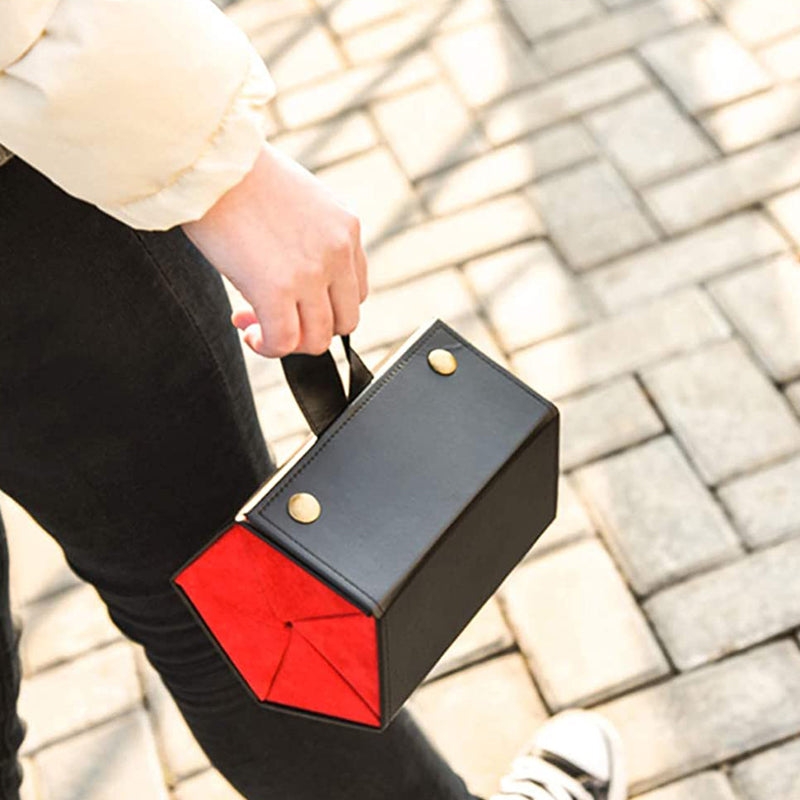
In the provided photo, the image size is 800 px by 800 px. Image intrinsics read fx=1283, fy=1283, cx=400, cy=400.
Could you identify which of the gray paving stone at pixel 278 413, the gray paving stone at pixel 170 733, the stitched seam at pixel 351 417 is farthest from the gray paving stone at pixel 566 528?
the stitched seam at pixel 351 417

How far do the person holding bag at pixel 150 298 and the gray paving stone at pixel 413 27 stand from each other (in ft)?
6.51

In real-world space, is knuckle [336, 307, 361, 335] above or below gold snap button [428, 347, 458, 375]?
above

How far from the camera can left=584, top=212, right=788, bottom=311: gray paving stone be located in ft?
7.86

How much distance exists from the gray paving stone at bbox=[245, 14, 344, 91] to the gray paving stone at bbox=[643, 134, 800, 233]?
2.95ft

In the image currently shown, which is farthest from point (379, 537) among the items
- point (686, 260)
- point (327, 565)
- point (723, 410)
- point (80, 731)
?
point (686, 260)

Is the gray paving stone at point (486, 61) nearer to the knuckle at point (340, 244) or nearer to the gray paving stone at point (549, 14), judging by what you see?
the gray paving stone at point (549, 14)

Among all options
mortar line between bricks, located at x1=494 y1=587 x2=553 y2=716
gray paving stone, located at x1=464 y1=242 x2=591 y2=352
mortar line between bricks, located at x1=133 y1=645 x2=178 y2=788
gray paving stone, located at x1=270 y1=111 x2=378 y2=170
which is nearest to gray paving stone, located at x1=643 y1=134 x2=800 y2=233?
gray paving stone, located at x1=464 y1=242 x2=591 y2=352

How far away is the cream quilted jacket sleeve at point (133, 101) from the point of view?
81 cm

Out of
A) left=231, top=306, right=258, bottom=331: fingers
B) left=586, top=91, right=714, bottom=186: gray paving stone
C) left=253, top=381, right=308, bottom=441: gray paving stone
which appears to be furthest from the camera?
left=586, top=91, right=714, bottom=186: gray paving stone

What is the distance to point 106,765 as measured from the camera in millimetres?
1979

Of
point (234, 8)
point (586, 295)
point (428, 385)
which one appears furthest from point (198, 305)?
point (234, 8)

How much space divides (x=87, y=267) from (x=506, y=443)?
40 centimetres

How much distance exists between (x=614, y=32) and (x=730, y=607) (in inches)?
58.5

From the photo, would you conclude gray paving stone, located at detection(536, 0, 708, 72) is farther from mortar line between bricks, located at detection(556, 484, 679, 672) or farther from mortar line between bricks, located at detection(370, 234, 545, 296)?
mortar line between bricks, located at detection(556, 484, 679, 672)
